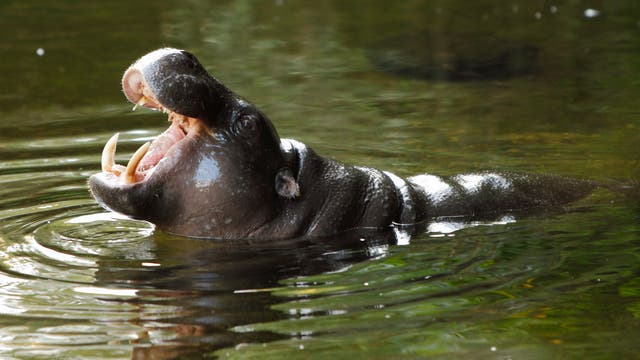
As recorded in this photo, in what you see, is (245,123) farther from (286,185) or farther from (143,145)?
(143,145)

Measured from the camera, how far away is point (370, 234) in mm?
7949

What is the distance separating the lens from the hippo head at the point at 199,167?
23.2ft

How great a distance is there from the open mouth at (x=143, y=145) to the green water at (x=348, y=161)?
1.61 feet

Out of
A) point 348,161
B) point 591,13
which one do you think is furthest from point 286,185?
point 591,13

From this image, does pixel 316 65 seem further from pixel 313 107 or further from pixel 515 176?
pixel 515 176

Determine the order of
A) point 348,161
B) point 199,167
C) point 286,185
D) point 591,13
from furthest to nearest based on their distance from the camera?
1. point 591,13
2. point 348,161
3. point 286,185
4. point 199,167

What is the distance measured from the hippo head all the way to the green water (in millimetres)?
215

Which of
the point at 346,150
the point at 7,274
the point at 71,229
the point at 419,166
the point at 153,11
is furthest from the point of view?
the point at 153,11

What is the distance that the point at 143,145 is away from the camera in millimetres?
7336

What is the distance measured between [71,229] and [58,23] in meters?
9.44

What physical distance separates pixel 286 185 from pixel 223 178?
399 millimetres

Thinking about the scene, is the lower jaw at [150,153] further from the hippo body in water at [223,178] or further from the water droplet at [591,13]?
the water droplet at [591,13]

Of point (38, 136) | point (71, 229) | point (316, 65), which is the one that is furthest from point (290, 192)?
point (316, 65)

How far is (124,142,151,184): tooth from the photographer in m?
7.12
